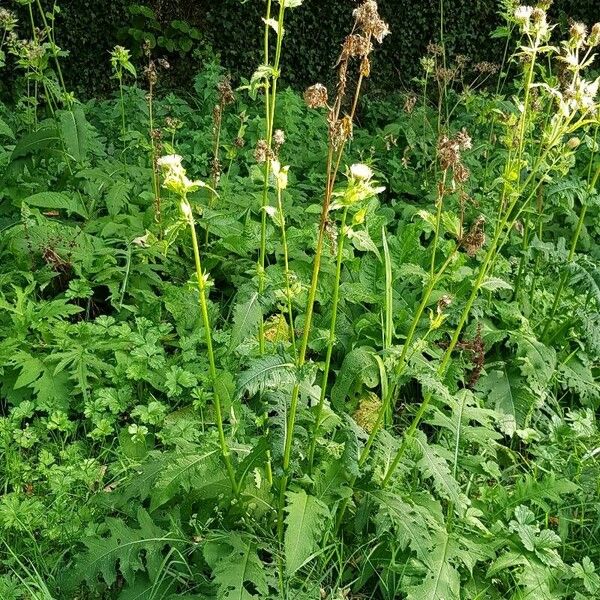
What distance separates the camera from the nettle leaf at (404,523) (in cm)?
205

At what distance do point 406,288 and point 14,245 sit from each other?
5.56ft

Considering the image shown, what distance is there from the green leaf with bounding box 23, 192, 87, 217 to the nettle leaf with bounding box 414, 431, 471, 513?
206 centimetres

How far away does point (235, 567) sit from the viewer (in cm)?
202

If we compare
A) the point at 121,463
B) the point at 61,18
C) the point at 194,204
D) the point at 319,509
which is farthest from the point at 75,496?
the point at 61,18

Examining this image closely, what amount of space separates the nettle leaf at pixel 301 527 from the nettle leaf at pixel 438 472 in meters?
0.30

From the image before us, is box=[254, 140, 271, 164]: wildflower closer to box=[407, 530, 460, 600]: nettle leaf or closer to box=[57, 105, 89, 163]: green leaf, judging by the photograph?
box=[407, 530, 460, 600]: nettle leaf

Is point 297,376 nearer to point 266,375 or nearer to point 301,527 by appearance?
point 266,375

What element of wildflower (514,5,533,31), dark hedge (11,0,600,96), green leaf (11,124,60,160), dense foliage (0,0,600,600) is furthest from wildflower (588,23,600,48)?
dark hedge (11,0,600,96)

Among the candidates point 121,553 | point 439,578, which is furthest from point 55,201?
point 439,578

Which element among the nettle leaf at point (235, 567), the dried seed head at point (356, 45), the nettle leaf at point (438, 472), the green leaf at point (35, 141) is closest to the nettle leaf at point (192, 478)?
the nettle leaf at point (235, 567)

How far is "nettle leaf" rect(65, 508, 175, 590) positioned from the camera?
6.86 feet

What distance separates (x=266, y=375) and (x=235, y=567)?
1.84 feet

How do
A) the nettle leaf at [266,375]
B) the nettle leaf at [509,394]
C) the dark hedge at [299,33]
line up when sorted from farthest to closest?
the dark hedge at [299,33] → the nettle leaf at [509,394] → the nettle leaf at [266,375]

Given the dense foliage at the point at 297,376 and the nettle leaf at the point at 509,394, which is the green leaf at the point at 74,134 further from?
the nettle leaf at the point at 509,394
